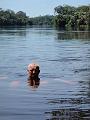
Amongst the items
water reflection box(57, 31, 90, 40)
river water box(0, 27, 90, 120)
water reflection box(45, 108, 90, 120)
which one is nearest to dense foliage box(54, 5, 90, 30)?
water reflection box(57, 31, 90, 40)

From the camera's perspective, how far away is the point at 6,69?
889 inches

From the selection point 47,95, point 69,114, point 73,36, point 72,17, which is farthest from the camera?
point 72,17

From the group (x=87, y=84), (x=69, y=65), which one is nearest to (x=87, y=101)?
(x=87, y=84)

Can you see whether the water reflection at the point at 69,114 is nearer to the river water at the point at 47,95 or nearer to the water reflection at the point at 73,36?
the river water at the point at 47,95

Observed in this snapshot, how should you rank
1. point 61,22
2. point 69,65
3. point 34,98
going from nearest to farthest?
1. point 34,98
2. point 69,65
3. point 61,22

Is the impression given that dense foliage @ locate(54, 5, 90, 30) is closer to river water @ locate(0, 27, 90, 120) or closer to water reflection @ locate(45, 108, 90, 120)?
river water @ locate(0, 27, 90, 120)

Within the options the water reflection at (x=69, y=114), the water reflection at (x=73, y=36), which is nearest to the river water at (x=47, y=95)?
the water reflection at (x=69, y=114)

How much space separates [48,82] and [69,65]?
23.1ft

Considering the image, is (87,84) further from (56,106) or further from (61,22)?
(61,22)

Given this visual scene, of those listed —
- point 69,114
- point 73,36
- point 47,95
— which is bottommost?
point 73,36

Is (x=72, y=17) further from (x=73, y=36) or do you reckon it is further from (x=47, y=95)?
(x=47, y=95)

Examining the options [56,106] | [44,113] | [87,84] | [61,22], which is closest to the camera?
[44,113]

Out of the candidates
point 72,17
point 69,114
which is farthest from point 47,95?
point 72,17

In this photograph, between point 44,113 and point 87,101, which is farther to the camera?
point 87,101
